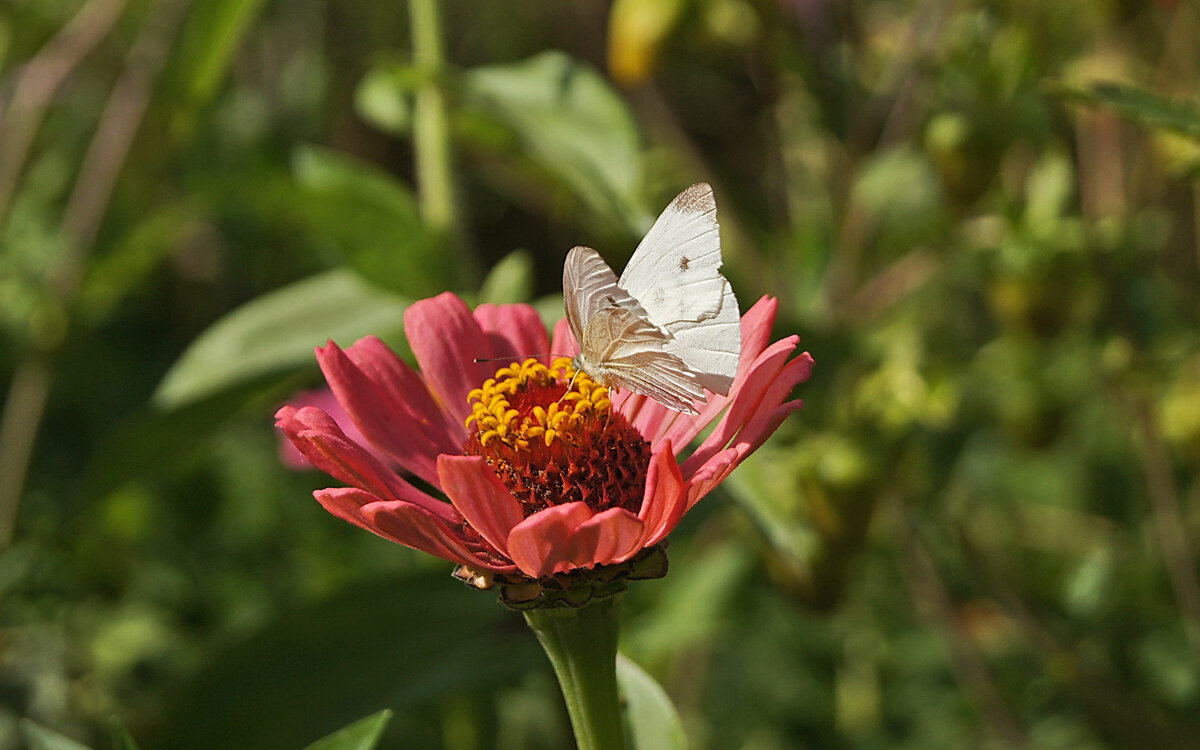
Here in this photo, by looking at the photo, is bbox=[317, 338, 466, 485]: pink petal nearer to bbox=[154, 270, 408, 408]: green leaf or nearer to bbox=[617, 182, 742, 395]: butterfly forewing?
bbox=[617, 182, 742, 395]: butterfly forewing

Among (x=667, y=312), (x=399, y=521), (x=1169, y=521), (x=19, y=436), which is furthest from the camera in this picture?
(x=19, y=436)

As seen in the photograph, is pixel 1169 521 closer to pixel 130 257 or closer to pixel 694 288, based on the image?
pixel 694 288

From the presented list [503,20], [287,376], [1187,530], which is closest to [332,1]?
[503,20]

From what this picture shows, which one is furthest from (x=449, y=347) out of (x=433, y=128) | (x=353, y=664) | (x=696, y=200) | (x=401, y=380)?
(x=433, y=128)

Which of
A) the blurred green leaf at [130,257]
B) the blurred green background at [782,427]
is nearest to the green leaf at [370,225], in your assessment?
the blurred green background at [782,427]

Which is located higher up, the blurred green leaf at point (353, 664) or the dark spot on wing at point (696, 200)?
the dark spot on wing at point (696, 200)

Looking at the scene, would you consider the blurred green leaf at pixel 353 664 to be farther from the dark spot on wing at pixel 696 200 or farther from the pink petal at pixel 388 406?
the dark spot on wing at pixel 696 200

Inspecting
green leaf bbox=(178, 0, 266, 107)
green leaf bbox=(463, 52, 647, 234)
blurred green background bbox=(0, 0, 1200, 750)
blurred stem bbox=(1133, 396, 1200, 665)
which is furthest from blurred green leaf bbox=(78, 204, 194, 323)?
blurred stem bbox=(1133, 396, 1200, 665)
